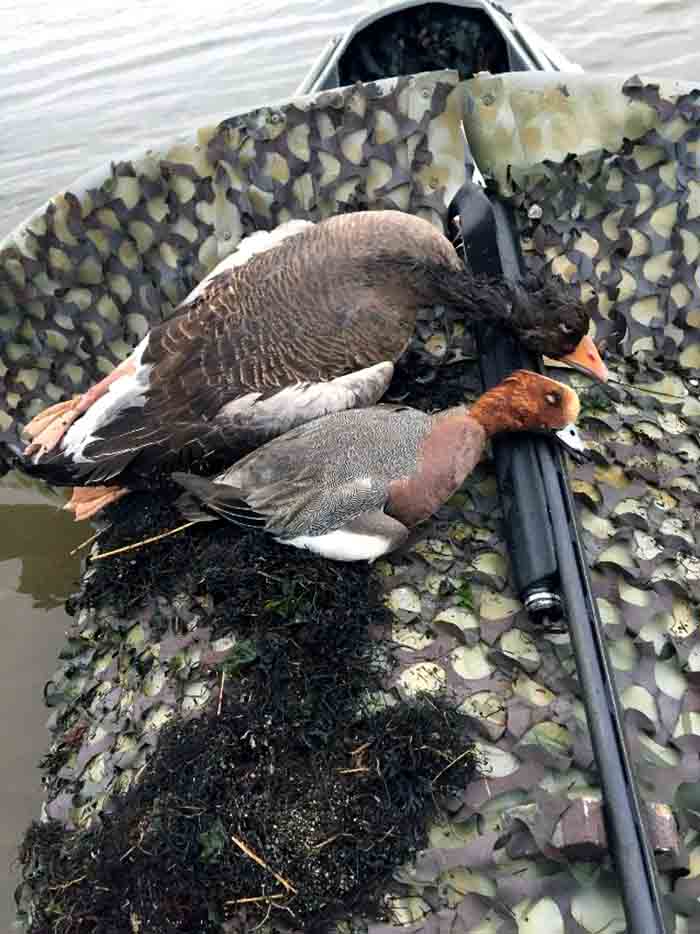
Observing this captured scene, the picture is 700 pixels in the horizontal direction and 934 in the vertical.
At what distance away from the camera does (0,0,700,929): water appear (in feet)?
19.1

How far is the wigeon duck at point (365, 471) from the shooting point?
1871 millimetres

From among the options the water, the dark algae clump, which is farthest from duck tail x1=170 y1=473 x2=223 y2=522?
the water

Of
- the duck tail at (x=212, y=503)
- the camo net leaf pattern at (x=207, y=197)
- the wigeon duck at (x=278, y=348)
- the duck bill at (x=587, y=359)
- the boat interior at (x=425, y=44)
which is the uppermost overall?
the boat interior at (x=425, y=44)

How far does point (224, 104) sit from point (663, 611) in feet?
18.6

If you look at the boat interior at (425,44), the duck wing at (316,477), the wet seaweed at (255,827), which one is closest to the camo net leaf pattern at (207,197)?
the duck wing at (316,477)

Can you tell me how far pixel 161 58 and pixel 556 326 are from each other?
5882 mm

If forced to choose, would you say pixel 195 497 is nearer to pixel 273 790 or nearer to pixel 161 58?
pixel 273 790

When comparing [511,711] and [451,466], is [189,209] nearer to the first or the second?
[451,466]

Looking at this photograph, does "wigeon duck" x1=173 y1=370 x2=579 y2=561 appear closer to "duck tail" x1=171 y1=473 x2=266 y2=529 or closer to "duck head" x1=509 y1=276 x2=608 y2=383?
"duck tail" x1=171 y1=473 x2=266 y2=529

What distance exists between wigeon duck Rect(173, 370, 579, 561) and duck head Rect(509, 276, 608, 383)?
201 mm

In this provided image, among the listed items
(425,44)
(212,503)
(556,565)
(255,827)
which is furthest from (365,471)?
(425,44)

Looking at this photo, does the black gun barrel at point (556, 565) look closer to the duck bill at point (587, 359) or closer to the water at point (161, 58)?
the duck bill at point (587, 359)

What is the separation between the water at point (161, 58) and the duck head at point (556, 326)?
4.11 m

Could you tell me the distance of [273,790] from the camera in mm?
1566
